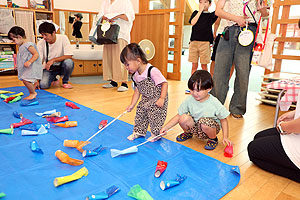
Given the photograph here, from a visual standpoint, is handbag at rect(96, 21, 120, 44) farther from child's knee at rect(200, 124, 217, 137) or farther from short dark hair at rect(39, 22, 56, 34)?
child's knee at rect(200, 124, 217, 137)

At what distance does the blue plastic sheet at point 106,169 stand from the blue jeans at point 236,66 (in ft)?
3.21

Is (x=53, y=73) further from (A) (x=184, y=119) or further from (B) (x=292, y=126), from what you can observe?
(B) (x=292, y=126)

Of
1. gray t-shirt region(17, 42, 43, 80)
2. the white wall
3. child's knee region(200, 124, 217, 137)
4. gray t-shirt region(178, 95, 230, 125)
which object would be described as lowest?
child's knee region(200, 124, 217, 137)

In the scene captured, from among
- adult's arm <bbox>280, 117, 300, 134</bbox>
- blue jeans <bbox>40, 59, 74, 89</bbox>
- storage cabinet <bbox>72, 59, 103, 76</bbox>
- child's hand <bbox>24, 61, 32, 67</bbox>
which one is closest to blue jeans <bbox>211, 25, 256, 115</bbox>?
adult's arm <bbox>280, 117, 300, 134</bbox>

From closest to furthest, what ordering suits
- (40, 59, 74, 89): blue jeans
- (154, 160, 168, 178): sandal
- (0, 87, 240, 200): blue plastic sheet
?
(0, 87, 240, 200): blue plastic sheet, (154, 160, 168, 178): sandal, (40, 59, 74, 89): blue jeans

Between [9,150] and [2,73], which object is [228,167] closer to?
[9,150]

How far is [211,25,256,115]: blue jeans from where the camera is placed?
7.34 feet

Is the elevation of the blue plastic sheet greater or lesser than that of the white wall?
lesser

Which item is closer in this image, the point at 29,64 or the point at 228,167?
the point at 228,167

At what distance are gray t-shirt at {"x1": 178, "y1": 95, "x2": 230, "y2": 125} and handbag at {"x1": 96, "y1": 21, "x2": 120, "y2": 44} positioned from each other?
6.14ft

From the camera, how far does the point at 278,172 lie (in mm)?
1351

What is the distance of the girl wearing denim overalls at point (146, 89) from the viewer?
162 centimetres

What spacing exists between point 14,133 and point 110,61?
2024 mm

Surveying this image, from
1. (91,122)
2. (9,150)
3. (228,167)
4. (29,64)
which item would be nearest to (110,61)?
(29,64)
